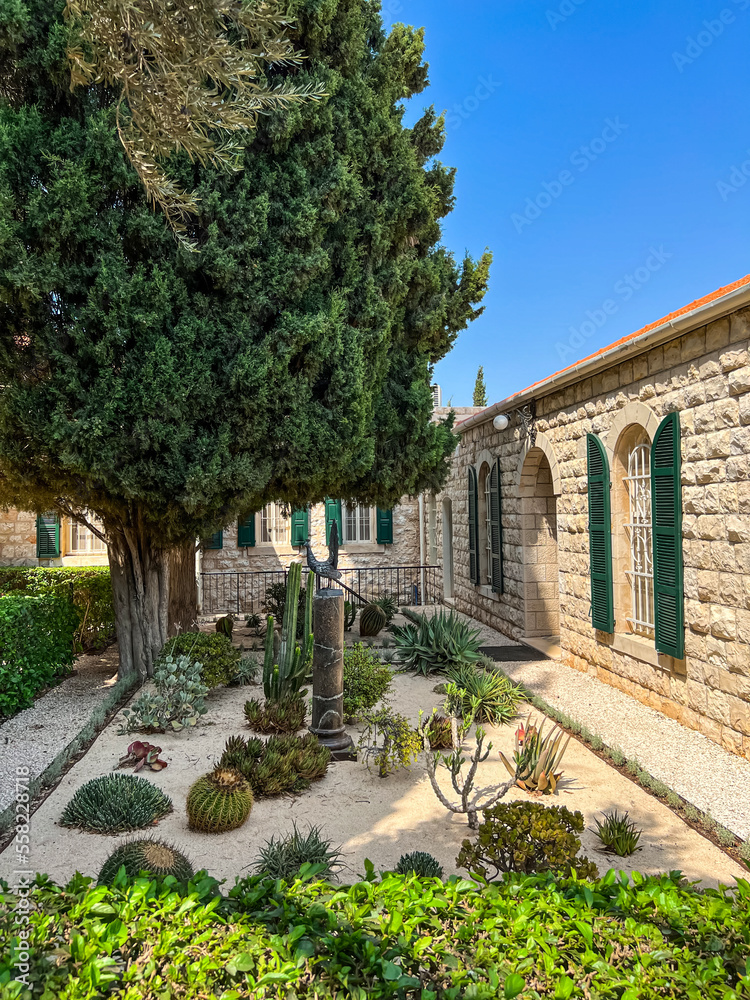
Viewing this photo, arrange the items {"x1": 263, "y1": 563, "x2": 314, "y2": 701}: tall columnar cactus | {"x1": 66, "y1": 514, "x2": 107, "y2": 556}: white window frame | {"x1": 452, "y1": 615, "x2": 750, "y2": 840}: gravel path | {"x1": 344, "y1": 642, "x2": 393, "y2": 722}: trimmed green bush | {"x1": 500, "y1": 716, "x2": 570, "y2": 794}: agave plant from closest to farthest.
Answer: {"x1": 452, "y1": 615, "x2": 750, "y2": 840}: gravel path, {"x1": 500, "y1": 716, "x2": 570, "y2": 794}: agave plant, {"x1": 344, "y1": 642, "x2": 393, "y2": 722}: trimmed green bush, {"x1": 263, "y1": 563, "x2": 314, "y2": 701}: tall columnar cactus, {"x1": 66, "y1": 514, "x2": 107, "y2": 556}: white window frame

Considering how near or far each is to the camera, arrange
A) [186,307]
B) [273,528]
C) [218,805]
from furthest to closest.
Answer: [273,528] → [186,307] → [218,805]

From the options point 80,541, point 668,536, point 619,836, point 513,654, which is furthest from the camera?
point 80,541

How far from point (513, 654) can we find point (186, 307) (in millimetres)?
6625

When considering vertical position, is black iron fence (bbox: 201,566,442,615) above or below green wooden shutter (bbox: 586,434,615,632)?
below

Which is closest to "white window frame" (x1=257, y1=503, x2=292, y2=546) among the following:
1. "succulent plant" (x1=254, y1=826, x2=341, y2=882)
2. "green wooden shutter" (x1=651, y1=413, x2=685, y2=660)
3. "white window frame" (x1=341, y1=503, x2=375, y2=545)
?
"white window frame" (x1=341, y1=503, x2=375, y2=545)

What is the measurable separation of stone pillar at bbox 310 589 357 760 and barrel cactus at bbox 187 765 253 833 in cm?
131

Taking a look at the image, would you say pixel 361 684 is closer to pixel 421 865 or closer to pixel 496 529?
pixel 421 865

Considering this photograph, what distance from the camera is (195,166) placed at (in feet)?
23.9

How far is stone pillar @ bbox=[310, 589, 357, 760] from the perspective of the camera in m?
5.97

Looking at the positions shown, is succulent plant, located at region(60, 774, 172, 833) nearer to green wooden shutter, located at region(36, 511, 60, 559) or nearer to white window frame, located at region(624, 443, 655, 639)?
white window frame, located at region(624, 443, 655, 639)

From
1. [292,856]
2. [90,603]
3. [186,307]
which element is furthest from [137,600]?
[292,856]

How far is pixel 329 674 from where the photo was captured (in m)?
6.02

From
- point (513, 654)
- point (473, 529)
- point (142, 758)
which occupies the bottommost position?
point (513, 654)

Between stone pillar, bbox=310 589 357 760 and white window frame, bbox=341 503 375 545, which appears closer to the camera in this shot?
stone pillar, bbox=310 589 357 760
